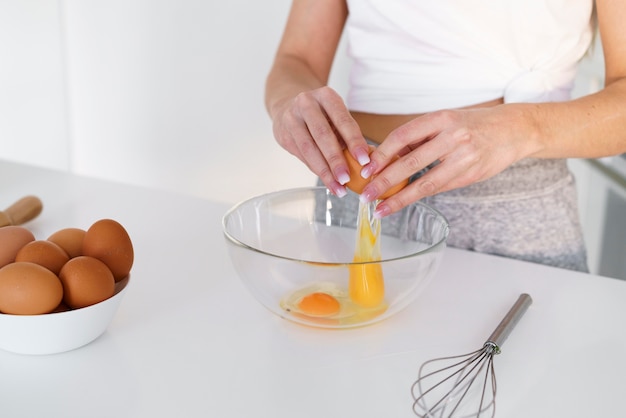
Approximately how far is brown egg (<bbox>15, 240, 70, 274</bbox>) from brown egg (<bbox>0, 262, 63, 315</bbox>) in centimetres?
4

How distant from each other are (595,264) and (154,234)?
1557 mm

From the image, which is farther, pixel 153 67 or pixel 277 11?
pixel 153 67

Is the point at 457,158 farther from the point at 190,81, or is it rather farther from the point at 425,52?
the point at 190,81

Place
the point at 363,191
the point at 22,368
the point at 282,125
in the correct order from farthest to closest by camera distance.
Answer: the point at 282,125
the point at 363,191
the point at 22,368

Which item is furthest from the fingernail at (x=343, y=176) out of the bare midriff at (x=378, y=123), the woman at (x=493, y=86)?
the bare midriff at (x=378, y=123)

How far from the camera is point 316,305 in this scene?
2.98 ft

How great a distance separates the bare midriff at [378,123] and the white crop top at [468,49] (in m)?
0.01

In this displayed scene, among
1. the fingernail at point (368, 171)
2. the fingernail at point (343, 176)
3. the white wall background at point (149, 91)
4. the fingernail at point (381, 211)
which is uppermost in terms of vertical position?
the fingernail at point (368, 171)

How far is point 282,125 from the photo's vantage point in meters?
1.08

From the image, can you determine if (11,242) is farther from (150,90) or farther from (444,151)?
(150,90)

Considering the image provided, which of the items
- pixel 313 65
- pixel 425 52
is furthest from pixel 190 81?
pixel 425 52

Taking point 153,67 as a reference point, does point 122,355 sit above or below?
above

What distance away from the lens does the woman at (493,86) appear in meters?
1.11

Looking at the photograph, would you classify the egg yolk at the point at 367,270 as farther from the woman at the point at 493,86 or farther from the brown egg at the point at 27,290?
the brown egg at the point at 27,290
